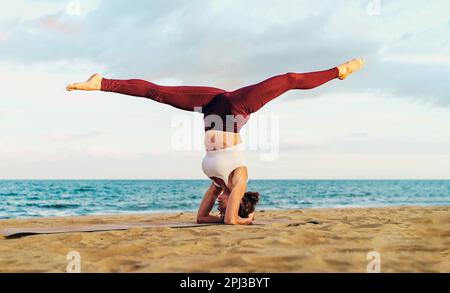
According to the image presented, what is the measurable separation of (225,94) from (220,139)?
52 centimetres

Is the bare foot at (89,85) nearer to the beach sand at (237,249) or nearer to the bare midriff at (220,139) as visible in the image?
the bare midriff at (220,139)

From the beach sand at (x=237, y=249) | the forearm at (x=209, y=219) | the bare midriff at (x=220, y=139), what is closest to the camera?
the beach sand at (x=237, y=249)

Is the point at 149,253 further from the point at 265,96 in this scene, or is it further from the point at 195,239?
the point at 265,96

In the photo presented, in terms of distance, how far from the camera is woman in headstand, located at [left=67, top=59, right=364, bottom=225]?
5.51 metres

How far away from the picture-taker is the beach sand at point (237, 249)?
343cm

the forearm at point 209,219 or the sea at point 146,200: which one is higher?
the forearm at point 209,219

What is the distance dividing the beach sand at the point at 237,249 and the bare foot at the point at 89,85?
4.98 feet

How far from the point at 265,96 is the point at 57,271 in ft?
10.1

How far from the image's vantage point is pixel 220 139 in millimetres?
5691

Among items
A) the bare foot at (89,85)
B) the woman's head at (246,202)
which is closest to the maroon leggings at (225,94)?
the bare foot at (89,85)

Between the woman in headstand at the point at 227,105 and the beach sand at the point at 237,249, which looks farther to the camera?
the woman in headstand at the point at 227,105
